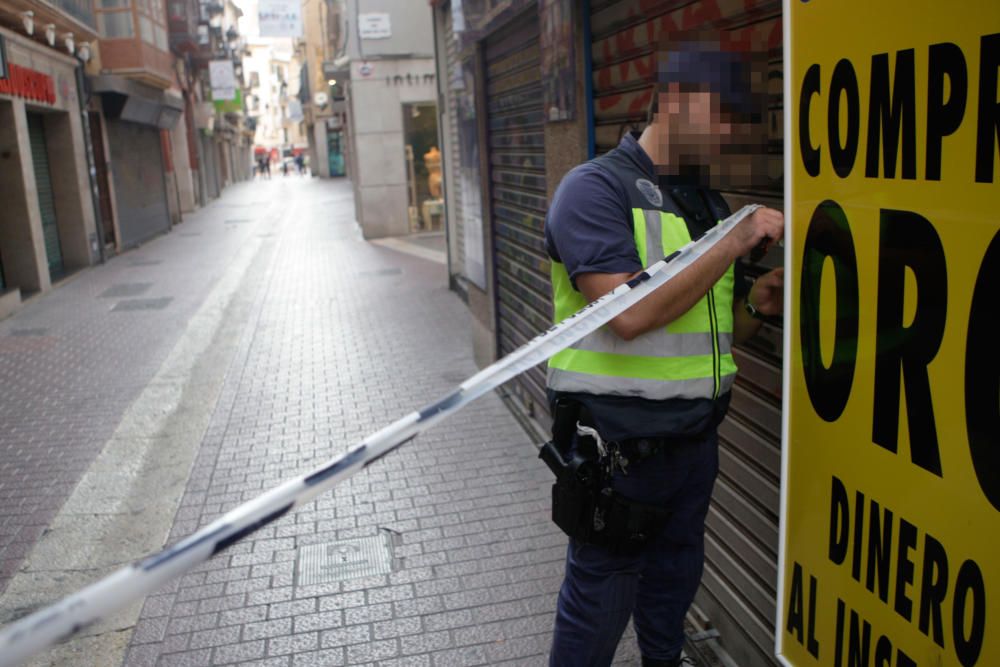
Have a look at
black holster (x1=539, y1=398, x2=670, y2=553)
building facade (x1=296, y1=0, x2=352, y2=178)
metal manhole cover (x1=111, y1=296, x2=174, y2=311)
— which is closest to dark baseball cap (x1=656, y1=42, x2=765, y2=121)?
black holster (x1=539, y1=398, x2=670, y2=553)

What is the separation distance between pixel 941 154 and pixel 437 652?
8.67ft

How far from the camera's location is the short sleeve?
217cm

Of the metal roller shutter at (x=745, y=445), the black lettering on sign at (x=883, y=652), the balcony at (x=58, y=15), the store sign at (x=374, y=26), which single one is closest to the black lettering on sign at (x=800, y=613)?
the black lettering on sign at (x=883, y=652)

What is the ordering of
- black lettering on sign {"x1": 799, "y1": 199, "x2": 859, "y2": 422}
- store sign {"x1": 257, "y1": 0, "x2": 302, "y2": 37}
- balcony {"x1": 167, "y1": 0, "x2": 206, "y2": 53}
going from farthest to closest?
balcony {"x1": 167, "y1": 0, "x2": 206, "y2": 53}
store sign {"x1": 257, "y1": 0, "x2": 302, "y2": 37}
black lettering on sign {"x1": 799, "y1": 199, "x2": 859, "y2": 422}

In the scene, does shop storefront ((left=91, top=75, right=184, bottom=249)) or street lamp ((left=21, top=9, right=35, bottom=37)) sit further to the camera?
shop storefront ((left=91, top=75, right=184, bottom=249))

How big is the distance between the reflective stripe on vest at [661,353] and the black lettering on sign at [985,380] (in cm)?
86

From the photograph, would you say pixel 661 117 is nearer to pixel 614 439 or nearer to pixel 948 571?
pixel 614 439

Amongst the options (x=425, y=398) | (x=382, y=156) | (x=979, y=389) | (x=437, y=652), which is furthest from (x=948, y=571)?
(x=382, y=156)

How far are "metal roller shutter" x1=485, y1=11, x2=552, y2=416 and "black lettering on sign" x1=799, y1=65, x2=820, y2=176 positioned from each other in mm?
3321

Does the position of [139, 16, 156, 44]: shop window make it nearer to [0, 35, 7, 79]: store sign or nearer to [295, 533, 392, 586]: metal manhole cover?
[0, 35, 7, 79]: store sign

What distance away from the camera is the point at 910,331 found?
1.64 metres

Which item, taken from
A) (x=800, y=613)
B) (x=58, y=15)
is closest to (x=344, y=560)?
(x=800, y=613)

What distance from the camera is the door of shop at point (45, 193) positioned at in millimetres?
14930

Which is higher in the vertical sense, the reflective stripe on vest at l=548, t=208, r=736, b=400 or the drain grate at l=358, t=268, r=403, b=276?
the reflective stripe on vest at l=548, t=208, r=736, b=400
